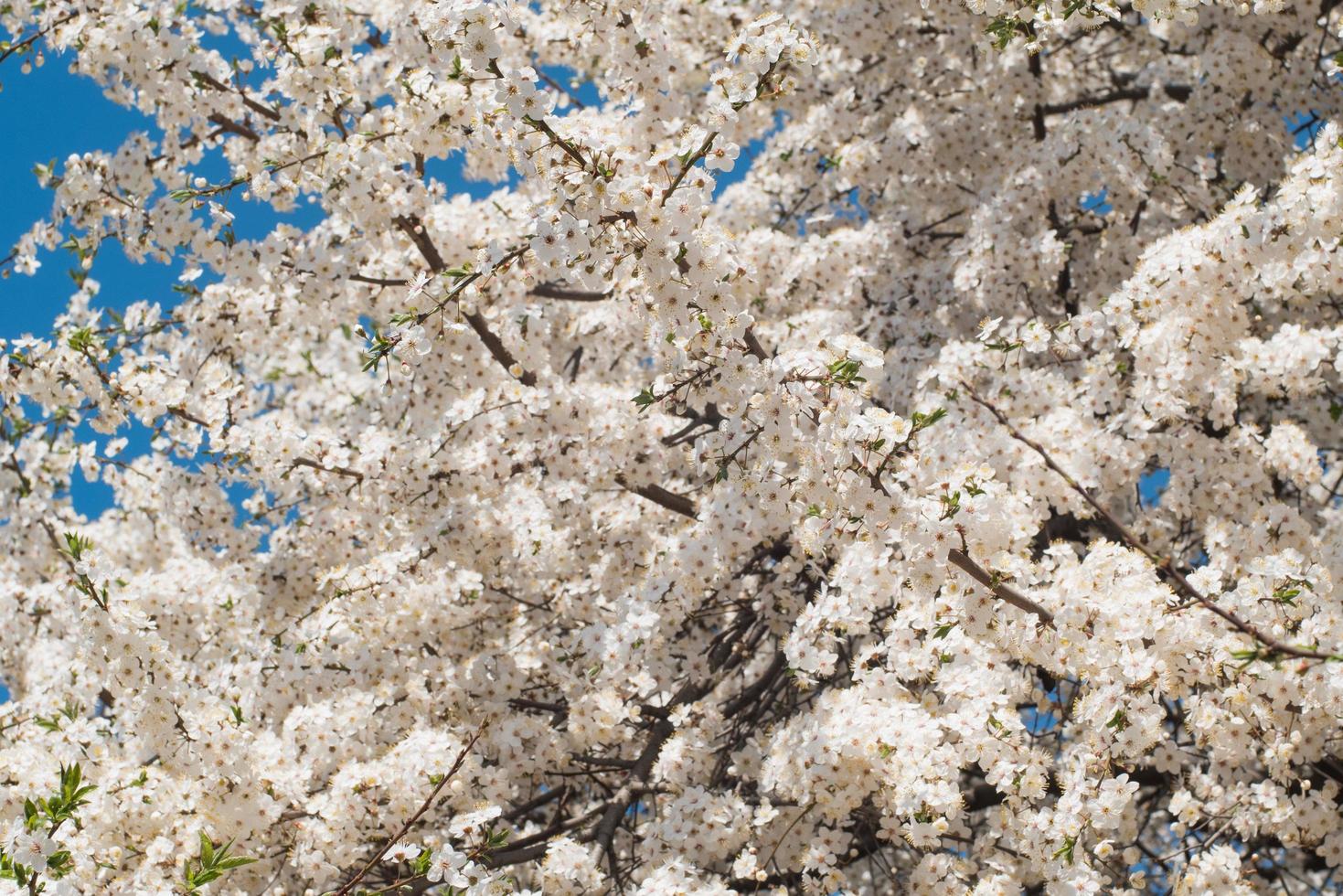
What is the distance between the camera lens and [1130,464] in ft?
22.2

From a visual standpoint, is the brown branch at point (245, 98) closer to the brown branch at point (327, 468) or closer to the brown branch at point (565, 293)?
the brown branch at point (565, 293)

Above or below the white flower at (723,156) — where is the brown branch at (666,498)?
below

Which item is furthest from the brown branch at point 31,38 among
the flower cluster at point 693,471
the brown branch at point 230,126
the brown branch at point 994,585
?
the brown branch at point 994,585

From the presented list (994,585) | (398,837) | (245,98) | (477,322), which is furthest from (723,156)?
(245,98)

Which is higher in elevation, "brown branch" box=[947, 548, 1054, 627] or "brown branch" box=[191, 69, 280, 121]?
"brown branch" box=[191, 69, 280, 121]

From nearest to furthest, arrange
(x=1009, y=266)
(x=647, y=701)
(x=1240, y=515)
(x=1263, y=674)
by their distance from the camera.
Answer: (x=1263, y=674), (x=1240, y=515), (x=647, y=701), (x=1009, y=266)

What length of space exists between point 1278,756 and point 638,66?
4.49 m

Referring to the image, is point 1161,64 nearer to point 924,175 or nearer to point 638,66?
point 924,175

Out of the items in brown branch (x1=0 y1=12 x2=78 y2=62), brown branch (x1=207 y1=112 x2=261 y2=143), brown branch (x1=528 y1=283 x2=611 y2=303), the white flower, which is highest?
brown branch (x1=0 y1=12 x2=78 y2=62)

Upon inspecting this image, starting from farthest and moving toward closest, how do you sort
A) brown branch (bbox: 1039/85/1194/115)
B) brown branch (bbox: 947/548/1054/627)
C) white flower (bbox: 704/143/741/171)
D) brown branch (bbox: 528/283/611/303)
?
brown branch (bbox: 1039/85/1194/115) → brown branch (bbox: 528/283/611/303) → white flower (bbox: 704/143/741/171) → brown branch (bbox: 947/548/1054/627)

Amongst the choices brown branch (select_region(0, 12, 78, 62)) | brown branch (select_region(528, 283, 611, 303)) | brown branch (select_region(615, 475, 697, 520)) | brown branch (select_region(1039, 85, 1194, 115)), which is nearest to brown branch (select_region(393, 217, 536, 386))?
brown branch (select_region(615, 475, 697, 520))

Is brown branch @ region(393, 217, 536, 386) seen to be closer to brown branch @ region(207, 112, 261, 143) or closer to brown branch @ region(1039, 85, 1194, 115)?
brown branch @ region(207, 112, 261, 143)

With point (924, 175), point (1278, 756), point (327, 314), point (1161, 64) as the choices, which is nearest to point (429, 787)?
point (327, 314)

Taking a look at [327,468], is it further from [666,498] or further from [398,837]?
[398,837]
